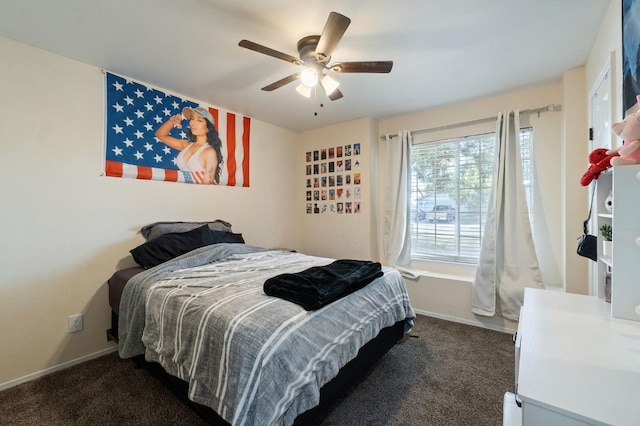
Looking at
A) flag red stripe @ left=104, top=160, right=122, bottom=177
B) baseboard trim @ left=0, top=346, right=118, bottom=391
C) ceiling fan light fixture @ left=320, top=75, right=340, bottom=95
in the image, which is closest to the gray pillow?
flag red stripe @ left=104, top=160, right=122, bottom=177

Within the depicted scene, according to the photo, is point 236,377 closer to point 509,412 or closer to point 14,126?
point 509,412

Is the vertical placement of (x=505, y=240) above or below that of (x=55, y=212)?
below

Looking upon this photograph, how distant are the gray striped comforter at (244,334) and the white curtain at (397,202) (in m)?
1.45

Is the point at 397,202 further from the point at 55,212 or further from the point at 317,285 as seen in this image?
the point at 55,212

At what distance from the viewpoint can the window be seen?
2.98 meters

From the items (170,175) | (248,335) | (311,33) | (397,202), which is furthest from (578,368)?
(170,175)

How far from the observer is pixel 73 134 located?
213 cm

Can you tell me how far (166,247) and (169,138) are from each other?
115 centimetres

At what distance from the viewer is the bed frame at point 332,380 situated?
1323mm

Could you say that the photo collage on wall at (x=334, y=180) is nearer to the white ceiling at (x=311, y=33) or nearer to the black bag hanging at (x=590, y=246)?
the white ceiling at (x=311, y=33)

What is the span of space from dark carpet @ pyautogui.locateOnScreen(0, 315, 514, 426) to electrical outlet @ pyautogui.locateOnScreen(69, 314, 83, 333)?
11.4 inches

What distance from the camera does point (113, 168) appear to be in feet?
7.63

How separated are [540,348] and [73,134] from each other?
3223 mm

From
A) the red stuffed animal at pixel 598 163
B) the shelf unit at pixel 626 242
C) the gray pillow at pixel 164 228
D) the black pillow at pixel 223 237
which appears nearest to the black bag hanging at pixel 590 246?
the red stuffed animal at pixel 598 163
